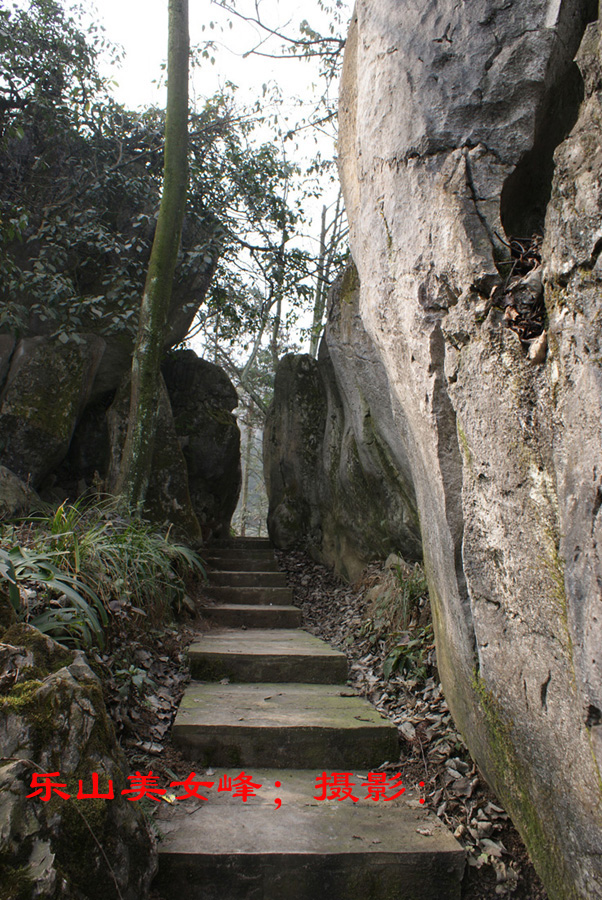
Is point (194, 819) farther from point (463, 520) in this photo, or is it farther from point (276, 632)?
point (276, 632)

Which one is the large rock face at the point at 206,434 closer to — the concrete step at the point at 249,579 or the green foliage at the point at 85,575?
the concrete step at the point at 249,579

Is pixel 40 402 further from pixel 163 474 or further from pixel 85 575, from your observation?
pixel 85 575

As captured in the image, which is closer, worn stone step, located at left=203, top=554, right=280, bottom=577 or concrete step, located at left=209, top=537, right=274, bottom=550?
worn stone step, located at left=203, top=554, right=280, bottom=577

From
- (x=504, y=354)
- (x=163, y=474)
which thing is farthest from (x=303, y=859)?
(x=163, y=474)

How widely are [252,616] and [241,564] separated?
198 cm

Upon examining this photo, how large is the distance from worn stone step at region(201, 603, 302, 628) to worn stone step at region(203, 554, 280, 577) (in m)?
1.65

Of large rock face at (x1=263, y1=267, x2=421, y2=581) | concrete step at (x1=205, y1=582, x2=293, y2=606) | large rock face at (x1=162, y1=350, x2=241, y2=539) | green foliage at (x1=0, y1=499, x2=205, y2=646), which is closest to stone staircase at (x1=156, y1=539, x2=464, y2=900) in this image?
green foliage at (x1=0, y1=499, x2=205, y2=646)

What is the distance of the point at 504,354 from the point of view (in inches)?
80.0

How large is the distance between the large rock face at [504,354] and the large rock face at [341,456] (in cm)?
132

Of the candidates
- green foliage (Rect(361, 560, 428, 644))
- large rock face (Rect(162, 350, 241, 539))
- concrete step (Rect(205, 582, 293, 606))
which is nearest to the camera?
green foliage (Rect(361, 560, 428, 644))

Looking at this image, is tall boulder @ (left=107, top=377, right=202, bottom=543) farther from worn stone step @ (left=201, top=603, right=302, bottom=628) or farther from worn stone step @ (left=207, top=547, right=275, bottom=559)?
worn stone step @ (left=201, top=603, right=302, bottom=628)

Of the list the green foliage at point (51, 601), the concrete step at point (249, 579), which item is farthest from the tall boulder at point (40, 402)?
the green foliage at point (51, 601)

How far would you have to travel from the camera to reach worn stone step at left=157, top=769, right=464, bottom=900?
2.05 metres

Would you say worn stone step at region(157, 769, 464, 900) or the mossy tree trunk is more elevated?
the mossy tree trunk
